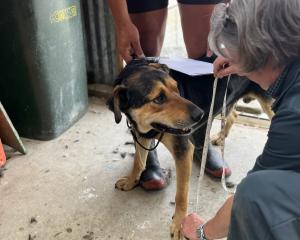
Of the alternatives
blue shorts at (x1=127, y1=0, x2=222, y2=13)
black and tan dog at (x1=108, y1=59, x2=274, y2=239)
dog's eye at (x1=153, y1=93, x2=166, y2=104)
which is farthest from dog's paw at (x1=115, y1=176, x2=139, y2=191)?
blue shorts at (x1=127, y1=0, x2=222, y2=13)

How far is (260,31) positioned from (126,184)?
1.37 meters

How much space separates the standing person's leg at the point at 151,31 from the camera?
2166 millimetres

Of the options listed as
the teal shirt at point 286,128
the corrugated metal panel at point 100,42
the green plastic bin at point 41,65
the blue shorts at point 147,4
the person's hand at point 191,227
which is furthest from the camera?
the corrugated metal panel at point 100,42

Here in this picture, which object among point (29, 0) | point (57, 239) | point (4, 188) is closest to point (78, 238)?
point (57, 239)

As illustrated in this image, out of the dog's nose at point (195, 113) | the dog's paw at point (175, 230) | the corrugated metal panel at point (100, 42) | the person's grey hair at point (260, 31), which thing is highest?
the person's grey hair at point (260, 31)

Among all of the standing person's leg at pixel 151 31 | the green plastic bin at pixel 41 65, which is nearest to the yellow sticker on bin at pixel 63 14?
the green plastic bin at pixel 41 65

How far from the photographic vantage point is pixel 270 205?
107 centimetres

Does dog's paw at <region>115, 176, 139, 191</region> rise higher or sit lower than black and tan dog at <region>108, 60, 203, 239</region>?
lower

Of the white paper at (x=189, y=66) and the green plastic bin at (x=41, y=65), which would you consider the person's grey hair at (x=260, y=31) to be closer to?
the white paper at (x=189, y=66)

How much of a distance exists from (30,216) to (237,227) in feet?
4.05

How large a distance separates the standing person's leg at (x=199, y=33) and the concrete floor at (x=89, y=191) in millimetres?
101

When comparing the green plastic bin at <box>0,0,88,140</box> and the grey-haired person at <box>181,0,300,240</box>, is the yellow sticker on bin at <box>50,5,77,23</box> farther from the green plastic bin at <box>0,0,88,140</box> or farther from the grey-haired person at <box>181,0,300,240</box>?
the grey-haired person at <box>181,0,300,240</box>

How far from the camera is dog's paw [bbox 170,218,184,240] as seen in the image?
185cm

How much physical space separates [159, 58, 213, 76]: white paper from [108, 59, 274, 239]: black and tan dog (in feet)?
0.18
